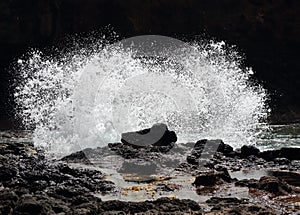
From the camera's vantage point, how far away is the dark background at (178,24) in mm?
48938

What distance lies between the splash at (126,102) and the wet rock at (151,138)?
2.20 m

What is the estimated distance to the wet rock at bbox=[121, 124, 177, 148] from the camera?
19016 millimetres

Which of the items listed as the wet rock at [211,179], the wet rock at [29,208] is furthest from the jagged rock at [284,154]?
the wet rock at [29,208]

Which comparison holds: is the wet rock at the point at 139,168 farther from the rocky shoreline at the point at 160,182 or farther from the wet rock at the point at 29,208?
the wet rock at the point at 29,208

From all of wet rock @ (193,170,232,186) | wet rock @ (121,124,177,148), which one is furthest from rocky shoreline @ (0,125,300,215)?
wet rock @ (121,124,177,148)

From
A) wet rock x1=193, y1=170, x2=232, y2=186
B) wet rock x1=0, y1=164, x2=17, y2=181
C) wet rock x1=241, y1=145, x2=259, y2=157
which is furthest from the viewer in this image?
wet rock x1=241, y1=145, x2=259, y2=157

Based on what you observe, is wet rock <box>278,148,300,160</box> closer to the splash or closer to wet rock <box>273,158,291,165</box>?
wet rock <box>273,158,291,165</box>

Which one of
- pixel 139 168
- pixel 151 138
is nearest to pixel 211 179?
pixel 139 168

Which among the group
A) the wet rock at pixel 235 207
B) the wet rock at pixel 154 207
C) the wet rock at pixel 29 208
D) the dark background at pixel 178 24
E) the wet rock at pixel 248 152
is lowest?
the wet rock at pixel 29 208

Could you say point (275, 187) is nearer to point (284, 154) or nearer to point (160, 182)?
point (160, 182)

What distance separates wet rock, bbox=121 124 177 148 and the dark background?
3028 centimetres

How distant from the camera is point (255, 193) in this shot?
11258 mm

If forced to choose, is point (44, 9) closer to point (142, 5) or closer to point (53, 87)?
point (142, 5)

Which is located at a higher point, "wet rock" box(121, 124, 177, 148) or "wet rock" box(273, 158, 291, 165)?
"wet rock" box(121, 124, 177, 148)
